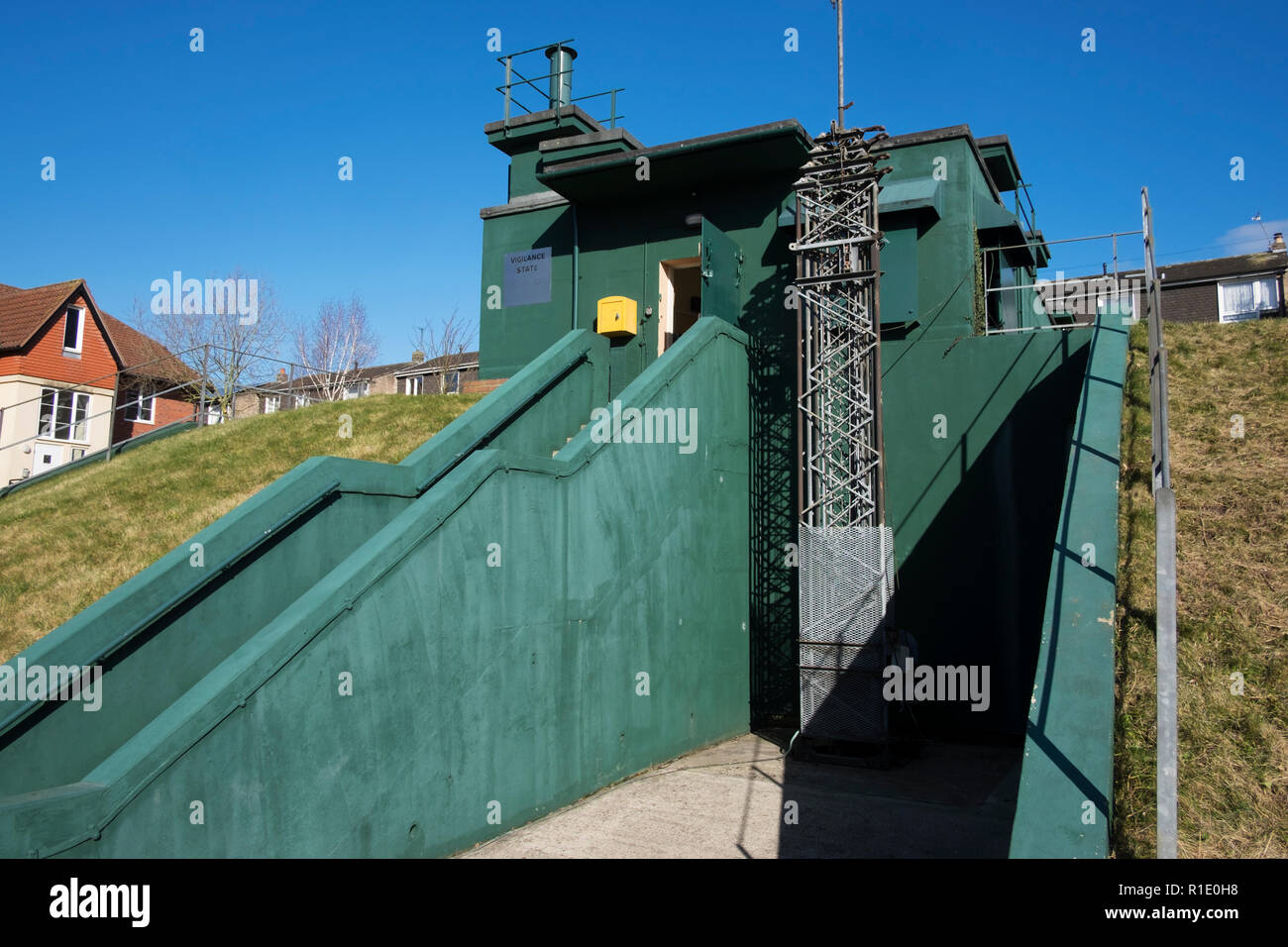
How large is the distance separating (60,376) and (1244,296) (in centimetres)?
4095

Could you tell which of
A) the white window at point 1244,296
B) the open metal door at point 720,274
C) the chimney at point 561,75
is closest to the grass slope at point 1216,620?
the open metal door at point 720,274

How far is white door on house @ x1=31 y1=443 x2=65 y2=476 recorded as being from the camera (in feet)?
90.8

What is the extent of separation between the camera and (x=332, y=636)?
5.91 meters

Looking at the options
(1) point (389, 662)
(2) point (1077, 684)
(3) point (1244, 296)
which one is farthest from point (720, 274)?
(3) point (1244, 296)

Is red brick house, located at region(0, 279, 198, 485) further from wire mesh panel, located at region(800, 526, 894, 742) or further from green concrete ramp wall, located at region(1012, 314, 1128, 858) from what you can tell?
green concrete ramp wall, located at region(1012, 314, 1128, 858)

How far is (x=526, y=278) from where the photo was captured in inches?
645

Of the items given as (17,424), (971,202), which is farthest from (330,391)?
(971,202)

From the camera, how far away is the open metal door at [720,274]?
42.0 ft

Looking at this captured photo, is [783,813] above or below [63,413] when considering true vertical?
below

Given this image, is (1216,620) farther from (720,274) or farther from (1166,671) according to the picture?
(720,274)

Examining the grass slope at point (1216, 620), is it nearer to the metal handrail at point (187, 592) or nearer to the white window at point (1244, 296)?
the metal handrail at point (187, 592)

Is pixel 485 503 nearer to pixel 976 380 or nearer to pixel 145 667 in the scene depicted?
pixel 145 667

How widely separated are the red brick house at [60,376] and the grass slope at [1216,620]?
2688 centimetres
